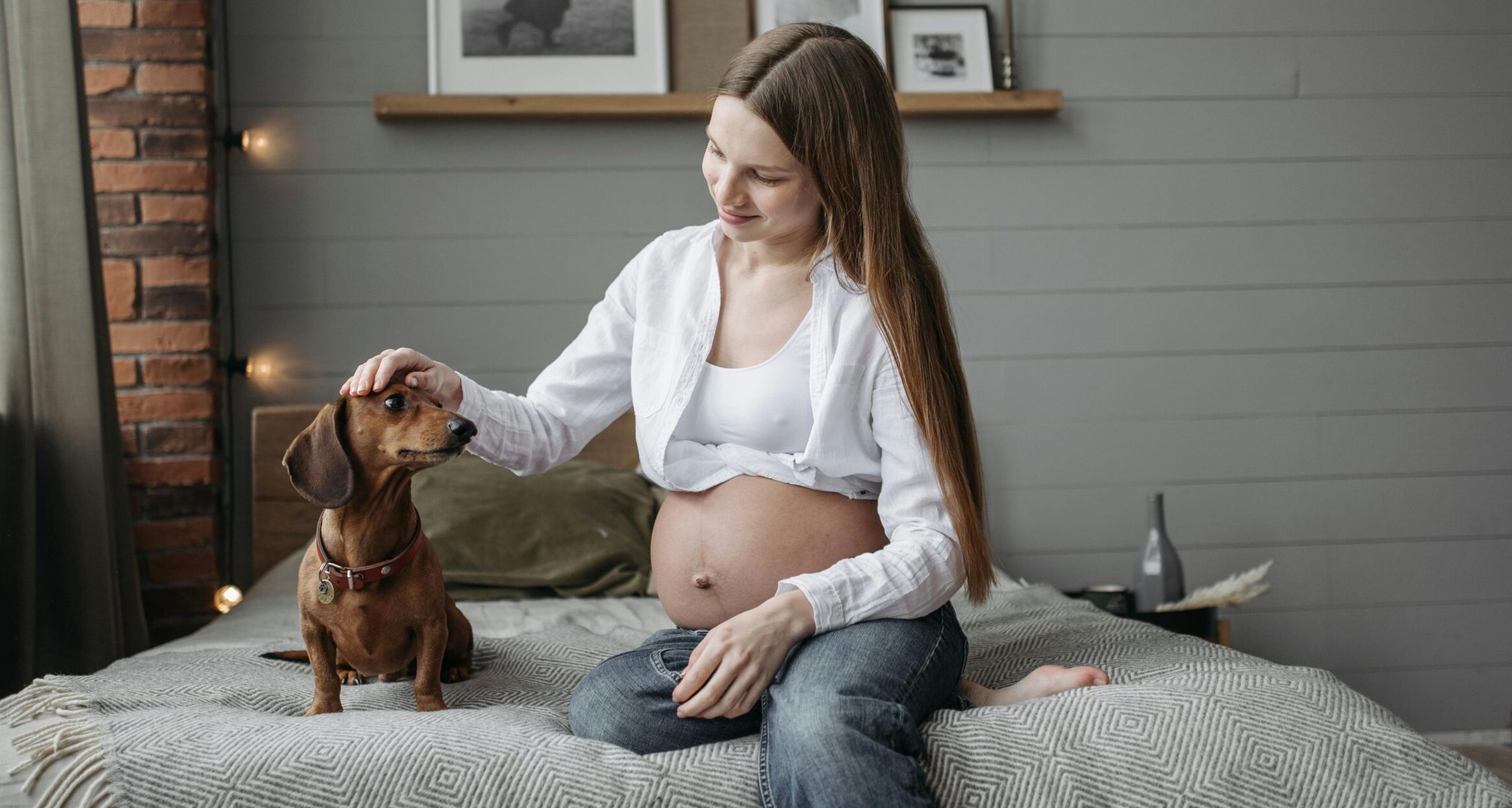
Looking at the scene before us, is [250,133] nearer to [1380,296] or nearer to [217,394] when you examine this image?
[217,394]

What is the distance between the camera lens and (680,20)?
2924mm

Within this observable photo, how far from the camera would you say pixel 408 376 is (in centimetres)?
132

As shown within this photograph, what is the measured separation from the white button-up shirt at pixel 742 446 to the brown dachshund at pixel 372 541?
12 cm

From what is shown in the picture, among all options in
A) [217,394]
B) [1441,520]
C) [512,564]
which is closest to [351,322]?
[217,394]

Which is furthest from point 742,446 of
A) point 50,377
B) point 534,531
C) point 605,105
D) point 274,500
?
point 274,500

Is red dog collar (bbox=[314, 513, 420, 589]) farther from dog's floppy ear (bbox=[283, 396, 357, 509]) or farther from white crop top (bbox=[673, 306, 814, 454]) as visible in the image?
white crop top (bbox=[673, 306, 814, 454])

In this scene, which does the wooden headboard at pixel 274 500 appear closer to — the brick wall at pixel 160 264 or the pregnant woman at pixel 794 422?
the brick wall at pixel 160 264

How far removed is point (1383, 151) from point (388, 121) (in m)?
2.57

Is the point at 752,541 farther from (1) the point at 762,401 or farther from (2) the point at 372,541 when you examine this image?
(2) the point at 372,541

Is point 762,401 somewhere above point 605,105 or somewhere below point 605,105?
below

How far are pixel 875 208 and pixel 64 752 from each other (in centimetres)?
104

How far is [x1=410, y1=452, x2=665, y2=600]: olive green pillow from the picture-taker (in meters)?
2.32

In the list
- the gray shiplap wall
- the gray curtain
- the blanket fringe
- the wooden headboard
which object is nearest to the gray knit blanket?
the blanket fringe

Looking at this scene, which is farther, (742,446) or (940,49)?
(940,49)
